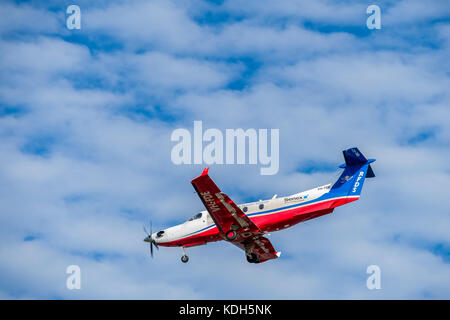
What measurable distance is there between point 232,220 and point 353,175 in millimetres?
11894

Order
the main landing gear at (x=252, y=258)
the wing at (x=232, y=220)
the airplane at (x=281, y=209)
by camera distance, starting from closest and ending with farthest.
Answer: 1. the wing at (x=232, y=220)
2. the airplane at (x=281, y=209)
3. the main landing gear at (x=252, y=258)

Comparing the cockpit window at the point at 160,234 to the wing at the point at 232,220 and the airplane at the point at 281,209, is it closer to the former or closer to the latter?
the airplane at the point at 281,209

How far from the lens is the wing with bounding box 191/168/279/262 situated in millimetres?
67875

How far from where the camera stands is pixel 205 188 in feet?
222

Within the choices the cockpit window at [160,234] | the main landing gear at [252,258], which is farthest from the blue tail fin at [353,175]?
the cockpit window at [160,234]

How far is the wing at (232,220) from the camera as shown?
6788 centimetres

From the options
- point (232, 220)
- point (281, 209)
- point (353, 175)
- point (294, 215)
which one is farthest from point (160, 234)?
point (353, 175)

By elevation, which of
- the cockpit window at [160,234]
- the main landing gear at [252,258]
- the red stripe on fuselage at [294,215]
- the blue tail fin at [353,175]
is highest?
the blue tail fin at [353,175]

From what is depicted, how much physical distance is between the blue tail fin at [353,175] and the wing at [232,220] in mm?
8273
